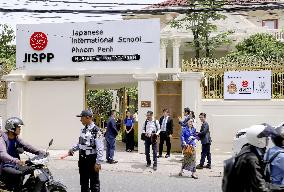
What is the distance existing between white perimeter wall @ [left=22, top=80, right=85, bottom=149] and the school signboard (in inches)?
28.8

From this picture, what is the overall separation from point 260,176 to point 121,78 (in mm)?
13644

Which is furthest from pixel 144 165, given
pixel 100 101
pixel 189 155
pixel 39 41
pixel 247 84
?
pixel 100 101

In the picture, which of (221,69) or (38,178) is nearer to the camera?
(38,178)

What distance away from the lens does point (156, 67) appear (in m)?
17.0

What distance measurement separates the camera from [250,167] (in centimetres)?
455

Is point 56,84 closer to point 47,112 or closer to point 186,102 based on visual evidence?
point 47,112

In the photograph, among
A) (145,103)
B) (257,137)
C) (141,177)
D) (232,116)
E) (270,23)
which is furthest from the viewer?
(270,23)

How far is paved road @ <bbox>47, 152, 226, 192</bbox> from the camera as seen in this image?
35.4ft

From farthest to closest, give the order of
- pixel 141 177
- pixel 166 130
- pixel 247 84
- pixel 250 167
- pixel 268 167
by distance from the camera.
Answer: pixel 247 84 → pixel 166 130 → pixel 141 177 → pixel 268 167 → pixel 250 167

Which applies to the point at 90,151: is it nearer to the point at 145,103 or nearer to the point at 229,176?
the point at 229,176

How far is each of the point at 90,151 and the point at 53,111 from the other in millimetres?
9959

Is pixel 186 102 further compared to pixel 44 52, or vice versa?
pixel 44 52

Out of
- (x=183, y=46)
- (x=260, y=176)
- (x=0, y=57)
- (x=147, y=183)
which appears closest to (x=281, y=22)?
(x=183, y=46)

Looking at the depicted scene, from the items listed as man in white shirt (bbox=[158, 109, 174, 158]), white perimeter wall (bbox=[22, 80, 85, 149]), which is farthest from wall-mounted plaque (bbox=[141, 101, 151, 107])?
white perimeter wall (bbox=[22, 80, 85, 149])
